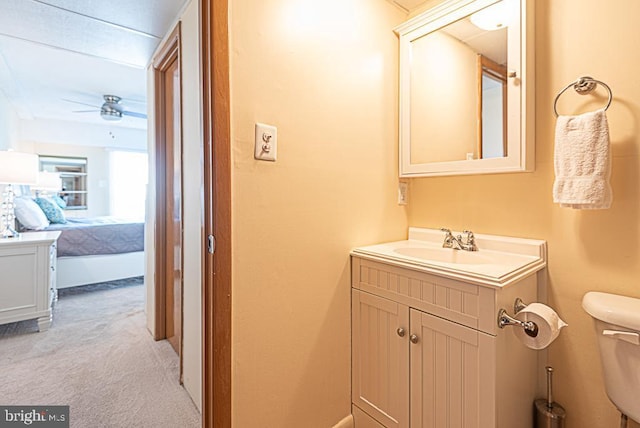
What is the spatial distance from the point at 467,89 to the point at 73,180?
6803mm

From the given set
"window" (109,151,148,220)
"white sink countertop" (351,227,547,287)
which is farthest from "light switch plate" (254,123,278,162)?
"window" (109,151,148,220)

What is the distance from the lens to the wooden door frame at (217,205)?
3.34 ft

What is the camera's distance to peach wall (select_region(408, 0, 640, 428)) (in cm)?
106

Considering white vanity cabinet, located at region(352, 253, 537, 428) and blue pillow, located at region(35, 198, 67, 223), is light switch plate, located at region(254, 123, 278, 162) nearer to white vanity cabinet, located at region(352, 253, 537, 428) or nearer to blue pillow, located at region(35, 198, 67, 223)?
white vanity cabinet, located at region(352, 253, 537, 428)

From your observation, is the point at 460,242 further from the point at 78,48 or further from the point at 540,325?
the point at 78,48

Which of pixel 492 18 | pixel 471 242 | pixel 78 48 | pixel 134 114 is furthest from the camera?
pixel 134 114

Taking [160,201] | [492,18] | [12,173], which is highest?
[492,18]

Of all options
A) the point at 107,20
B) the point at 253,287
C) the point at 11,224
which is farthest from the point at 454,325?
the point at 11,224

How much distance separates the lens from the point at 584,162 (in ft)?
3.38

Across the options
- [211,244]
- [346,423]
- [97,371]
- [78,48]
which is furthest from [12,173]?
[346,423]

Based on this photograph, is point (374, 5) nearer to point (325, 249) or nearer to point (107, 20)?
point (325, 249)

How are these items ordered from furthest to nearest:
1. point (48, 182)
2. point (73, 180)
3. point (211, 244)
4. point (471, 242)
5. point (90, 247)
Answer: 1. point (73, 180)
2. point (48, 182)
3. point (90, 247)
4. point (471, 242)
5. point (211, 244)

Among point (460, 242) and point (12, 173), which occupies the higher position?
point (12, 173)

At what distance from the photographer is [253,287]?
3.68 feet
